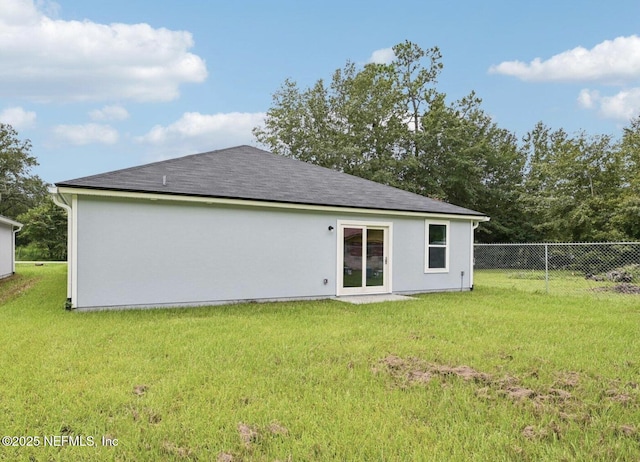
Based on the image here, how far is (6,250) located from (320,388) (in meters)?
17.6

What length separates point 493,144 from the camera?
1224 inches

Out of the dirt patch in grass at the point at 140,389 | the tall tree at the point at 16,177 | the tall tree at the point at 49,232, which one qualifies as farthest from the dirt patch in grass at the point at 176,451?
the tall tree at the point at 16,177

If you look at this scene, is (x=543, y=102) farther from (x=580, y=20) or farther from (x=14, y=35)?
(x=14, y=35)

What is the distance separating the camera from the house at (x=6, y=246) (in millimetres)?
15219

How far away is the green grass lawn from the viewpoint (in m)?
2.74

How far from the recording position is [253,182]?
982 centimetres

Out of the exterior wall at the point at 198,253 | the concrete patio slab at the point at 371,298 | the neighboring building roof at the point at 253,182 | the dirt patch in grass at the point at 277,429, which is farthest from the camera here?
the concrete patio slab at the point at 371,298

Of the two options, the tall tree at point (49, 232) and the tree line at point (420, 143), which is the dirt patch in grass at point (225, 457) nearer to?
the tree line at point (420, 143)

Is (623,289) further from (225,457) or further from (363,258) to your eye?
(225,457)

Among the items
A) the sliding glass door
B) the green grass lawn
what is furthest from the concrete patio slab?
the green grass lawn

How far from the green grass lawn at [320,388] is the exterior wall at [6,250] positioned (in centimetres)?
1070

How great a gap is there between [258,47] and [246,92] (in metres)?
2.52

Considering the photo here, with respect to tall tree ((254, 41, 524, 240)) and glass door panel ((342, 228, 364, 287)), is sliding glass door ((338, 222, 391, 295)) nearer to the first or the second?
glass door panel ((342, 228, 364, 287))

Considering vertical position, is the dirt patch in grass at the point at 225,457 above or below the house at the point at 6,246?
below
